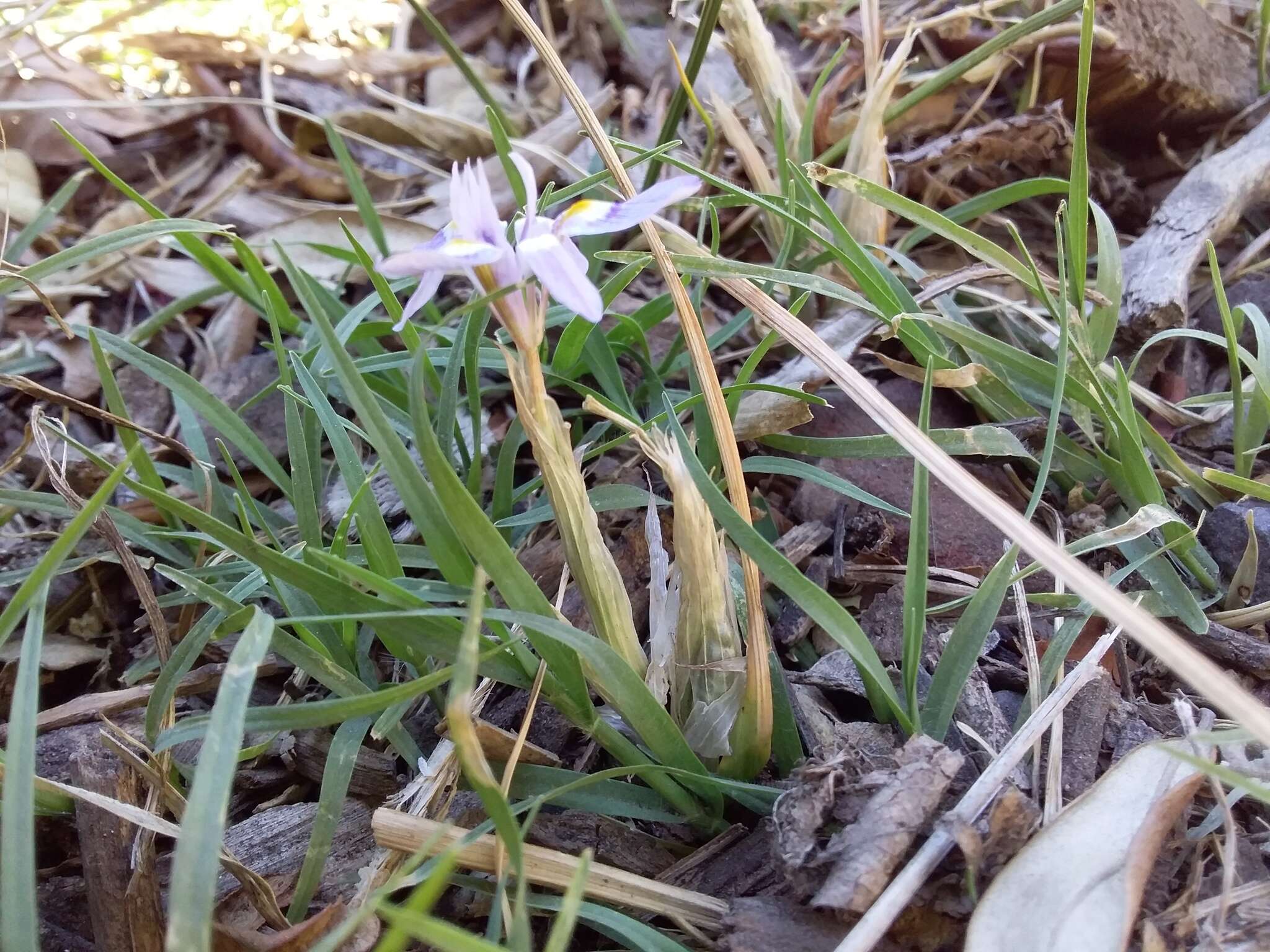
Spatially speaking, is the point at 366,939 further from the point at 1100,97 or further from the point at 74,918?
the point at 1100,97

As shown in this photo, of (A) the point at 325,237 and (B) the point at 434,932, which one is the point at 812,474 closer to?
(B) the point at 434,932

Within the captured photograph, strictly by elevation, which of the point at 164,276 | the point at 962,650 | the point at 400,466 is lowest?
the point at 962,650

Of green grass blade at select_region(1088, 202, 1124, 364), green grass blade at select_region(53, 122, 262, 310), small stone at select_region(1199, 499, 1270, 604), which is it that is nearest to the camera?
small stone at select_region(1199, 499, 1270, 604)

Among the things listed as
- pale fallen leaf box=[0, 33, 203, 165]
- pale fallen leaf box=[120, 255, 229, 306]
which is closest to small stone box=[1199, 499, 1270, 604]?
pale fallen leaf box=[120, 255, 229, 306]

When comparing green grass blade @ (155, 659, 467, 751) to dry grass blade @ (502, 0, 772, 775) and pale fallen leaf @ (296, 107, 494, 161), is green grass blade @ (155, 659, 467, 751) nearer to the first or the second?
dry grass blade @ (502, 0, 772, 775)

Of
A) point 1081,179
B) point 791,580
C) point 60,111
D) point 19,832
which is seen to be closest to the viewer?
point 19,832

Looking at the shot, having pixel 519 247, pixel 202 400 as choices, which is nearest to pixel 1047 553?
pixel 519 247
